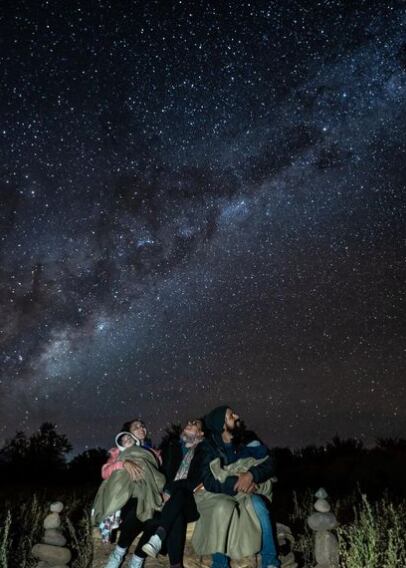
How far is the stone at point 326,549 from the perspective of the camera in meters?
4.83

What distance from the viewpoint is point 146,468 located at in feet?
17.6

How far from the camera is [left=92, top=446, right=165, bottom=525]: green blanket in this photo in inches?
203

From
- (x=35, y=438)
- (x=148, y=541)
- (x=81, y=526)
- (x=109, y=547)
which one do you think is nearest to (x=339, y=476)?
(x=81, y=526)

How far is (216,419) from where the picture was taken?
5.69 meters

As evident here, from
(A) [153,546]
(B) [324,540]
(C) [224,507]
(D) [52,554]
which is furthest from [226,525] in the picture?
(D) [52,554]

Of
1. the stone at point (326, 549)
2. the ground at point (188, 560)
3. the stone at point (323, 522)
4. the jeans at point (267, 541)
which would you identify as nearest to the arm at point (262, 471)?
the jeans at point (267, 541)

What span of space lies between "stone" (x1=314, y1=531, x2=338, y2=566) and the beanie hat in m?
1.50

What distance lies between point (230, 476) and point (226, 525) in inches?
20.2

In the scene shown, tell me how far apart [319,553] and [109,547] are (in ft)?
8.48

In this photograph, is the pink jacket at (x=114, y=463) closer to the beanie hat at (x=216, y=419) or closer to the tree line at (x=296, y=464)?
the beanie hat at (x=216, y=419)

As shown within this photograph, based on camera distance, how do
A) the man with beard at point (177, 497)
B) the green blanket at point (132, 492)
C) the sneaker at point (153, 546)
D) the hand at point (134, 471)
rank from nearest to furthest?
the sneaker at point (153, 546) < the man with beard at point (177, 497) < the green blanket at point (132, 492) < the hand at point (134, 471)

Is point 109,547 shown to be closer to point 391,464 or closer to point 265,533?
point 265,533

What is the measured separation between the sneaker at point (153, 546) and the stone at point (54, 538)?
1212 mm

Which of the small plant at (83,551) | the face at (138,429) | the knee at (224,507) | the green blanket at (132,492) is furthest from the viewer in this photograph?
the face at (138,429)
